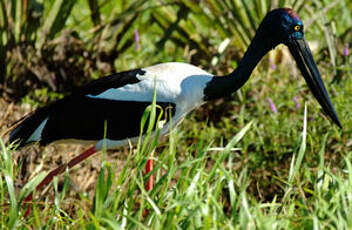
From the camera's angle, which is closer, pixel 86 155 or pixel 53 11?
pixel 86 155

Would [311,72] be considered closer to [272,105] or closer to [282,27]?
[282,27]

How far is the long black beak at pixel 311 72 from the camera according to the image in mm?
3719

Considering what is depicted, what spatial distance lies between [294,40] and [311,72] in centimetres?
23

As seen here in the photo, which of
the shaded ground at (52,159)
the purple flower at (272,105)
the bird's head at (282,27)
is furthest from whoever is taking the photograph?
the purple flower at (272,105)

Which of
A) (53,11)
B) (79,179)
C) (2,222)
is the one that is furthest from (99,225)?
(53,11)

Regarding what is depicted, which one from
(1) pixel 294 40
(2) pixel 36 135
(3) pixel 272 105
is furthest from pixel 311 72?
(2) pixel 36 135

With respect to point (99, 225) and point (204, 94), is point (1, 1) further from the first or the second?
point (99, 225)

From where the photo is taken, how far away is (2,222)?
2480 mm

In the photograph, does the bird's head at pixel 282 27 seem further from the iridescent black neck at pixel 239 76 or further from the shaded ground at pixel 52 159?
the shaded ground at pixel 52 159

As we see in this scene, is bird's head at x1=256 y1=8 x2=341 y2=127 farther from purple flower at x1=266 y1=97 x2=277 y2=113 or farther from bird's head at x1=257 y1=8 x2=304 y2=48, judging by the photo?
purple flower at x1=266 y1=97 x2=277 y2=113

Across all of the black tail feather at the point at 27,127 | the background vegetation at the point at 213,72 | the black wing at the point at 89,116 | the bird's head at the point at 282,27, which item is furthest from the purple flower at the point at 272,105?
the black tail feather at the point at 27,127

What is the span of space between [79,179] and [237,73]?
121 centimetres

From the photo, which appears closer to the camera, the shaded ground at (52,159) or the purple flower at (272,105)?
the shaded ground at (52,159)

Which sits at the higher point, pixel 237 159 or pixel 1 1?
pixel 1 1
